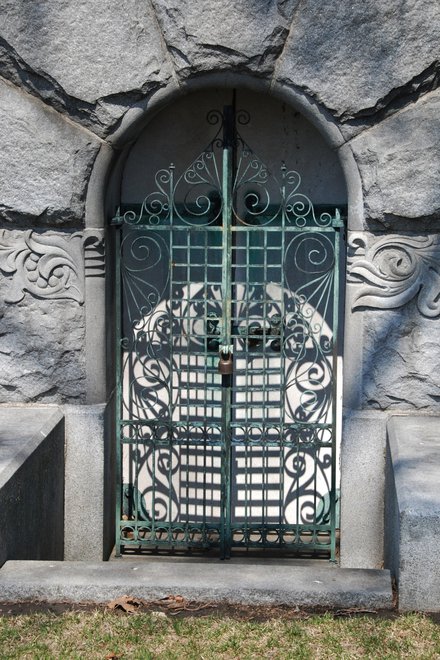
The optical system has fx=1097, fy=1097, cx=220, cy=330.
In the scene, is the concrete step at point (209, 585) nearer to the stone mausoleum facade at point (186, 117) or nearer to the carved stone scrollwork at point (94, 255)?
the stone mausoleum facade at point (186, 117)

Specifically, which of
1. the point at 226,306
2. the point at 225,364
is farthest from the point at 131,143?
the point at 225,364

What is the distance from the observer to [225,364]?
5.65 m

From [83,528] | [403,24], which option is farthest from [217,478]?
[403,24]

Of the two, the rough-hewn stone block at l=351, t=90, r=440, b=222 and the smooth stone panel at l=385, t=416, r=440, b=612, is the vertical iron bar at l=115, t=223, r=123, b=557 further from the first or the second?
the smooth stone panel at l=385, t=416, r=440, b=612

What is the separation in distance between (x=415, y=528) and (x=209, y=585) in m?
0.84

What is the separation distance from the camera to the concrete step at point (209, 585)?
4.25 metres

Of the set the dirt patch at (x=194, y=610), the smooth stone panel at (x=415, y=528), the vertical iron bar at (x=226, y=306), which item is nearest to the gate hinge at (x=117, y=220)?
the vertical iron bar at (x=226, y=306)

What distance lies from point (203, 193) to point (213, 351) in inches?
33.3

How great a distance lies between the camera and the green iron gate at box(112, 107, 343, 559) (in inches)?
226

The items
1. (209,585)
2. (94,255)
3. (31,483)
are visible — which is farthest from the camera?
(94,255)

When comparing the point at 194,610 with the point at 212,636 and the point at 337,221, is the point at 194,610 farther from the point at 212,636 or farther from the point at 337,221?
the point at 337,221

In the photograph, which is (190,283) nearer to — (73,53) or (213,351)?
(213,351)

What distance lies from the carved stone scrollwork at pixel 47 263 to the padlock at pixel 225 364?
77 cm

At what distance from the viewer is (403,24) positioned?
16.8 ft
